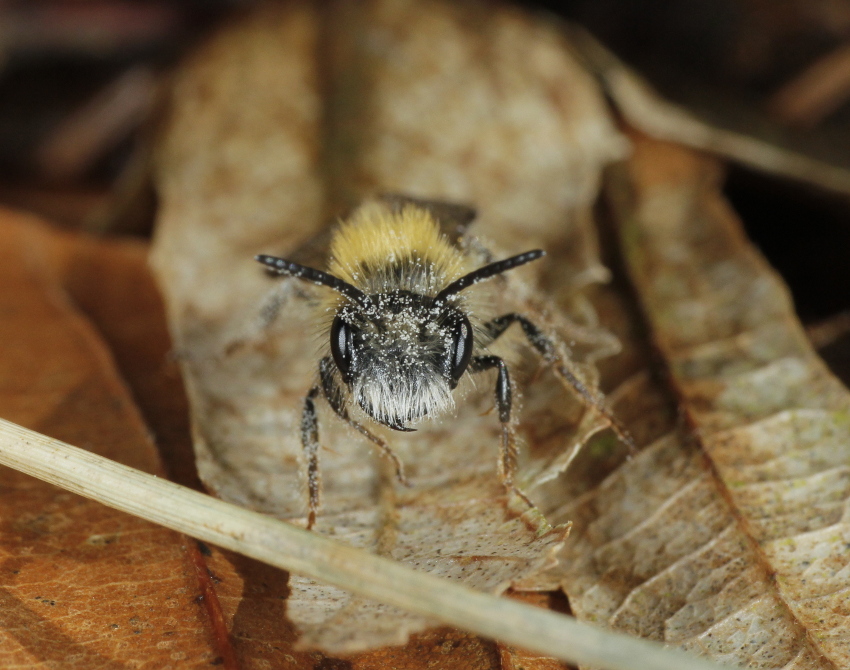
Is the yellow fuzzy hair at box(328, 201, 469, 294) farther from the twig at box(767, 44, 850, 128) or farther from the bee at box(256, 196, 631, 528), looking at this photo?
the twig at box(767, 44, 850, 128)

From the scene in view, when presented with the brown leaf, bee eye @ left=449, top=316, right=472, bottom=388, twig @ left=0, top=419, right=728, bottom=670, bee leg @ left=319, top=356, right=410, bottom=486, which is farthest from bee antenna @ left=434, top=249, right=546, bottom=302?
the brown leaf

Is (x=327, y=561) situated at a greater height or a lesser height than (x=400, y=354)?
lesser

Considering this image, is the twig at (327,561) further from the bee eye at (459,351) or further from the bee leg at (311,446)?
the bee eye at (459,351)

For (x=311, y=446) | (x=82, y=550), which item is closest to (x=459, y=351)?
(x=311, y=446)

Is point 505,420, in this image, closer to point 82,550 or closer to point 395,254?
point 395,254

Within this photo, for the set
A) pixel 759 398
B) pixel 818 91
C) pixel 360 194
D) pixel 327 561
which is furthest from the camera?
pixel 818 91

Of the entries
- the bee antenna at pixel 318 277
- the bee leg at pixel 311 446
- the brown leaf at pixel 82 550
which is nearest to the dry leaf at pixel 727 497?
the bee leg at pixel 311 446
